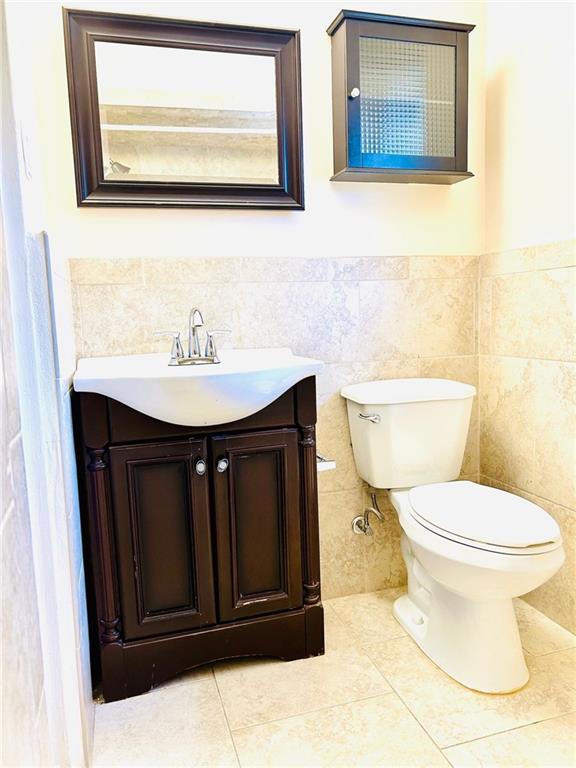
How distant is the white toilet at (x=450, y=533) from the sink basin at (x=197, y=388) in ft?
1.46

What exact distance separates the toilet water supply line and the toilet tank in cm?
16

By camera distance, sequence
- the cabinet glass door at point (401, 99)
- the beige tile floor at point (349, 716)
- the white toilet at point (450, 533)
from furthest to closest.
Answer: the cabinet glass door at point (401, 99) < the white toilet at point (450, 533) < the beige tile floor at point (349, 716)

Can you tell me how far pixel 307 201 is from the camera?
1830 mm

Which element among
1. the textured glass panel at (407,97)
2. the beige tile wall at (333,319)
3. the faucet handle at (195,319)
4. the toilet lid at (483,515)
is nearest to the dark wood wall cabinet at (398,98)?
the textured glass panel at (407,97)

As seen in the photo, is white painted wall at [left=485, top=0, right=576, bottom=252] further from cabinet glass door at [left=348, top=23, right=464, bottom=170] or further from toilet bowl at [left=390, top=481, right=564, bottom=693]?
toilet bowl at [left=390, top=481, right=564, bottom=693]

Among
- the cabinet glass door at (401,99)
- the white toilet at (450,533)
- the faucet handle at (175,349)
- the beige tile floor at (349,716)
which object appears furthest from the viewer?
the cabinet glass door at (401,99)

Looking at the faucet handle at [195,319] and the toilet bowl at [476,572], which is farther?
the faucet handle at [195,319]

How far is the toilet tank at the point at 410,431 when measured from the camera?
5.68ft

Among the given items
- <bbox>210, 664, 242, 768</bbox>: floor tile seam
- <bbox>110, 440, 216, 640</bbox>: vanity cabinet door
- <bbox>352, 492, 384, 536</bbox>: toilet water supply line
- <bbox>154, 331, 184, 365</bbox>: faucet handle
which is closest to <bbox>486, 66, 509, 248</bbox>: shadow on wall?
<bbox>352, 492, 384, 536</bbox>: toilet water supply line

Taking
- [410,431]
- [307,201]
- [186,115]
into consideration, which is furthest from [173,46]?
[410,431]

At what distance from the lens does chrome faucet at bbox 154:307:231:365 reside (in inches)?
63.4

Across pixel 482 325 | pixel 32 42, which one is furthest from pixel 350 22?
pixel 482 325

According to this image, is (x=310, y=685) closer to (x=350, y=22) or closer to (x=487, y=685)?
(x=487, y=685)

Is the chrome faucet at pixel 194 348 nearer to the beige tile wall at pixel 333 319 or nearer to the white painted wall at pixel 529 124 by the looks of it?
the beige tile wall at pixel 333 319
